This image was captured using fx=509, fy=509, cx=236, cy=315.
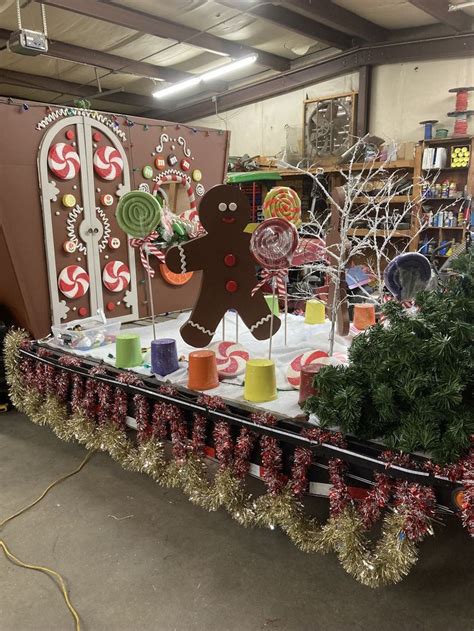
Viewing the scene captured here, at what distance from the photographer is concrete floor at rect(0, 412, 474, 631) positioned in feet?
6.18

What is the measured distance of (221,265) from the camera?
2.66m

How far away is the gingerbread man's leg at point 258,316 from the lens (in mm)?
2725

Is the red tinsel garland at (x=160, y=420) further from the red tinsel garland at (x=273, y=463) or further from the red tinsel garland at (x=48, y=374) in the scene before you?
the red tinsel garland at (x=48, y=374)

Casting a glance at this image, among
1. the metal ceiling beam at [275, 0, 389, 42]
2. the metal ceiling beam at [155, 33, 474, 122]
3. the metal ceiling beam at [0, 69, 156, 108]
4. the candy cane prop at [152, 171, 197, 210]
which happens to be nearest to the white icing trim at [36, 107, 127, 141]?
the candy cane prop at [152, 171, 197, 210]

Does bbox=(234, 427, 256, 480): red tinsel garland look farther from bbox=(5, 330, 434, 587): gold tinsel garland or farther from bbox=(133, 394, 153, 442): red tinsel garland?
bbox=(133, 394, 153, 442): red tinsel garland

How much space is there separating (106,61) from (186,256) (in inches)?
267

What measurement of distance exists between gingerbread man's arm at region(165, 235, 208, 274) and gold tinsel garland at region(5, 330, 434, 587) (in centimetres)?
87

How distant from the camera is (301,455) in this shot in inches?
75.7

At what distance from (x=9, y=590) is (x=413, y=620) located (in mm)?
1570

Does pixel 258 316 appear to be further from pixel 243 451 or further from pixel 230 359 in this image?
pixel 243 451

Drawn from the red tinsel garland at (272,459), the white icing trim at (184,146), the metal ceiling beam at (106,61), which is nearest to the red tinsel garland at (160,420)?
the red tinsel garland at (272,459)

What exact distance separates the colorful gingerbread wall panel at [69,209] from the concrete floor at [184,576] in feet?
4.32

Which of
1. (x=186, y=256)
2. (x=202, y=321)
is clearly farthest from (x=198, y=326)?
(x=186, y=256)

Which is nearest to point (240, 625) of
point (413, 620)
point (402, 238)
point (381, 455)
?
point (413, 620)
